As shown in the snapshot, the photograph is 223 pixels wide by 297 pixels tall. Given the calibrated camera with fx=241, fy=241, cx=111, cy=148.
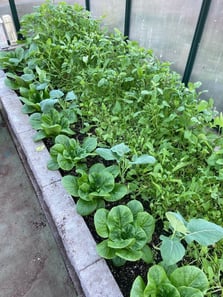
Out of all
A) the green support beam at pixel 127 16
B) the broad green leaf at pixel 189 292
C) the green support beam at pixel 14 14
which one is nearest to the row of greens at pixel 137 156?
the broad green leaf at pixel 189 292

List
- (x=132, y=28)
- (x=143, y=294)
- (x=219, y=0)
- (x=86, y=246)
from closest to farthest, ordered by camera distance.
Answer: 1. (x=143, y=294)
2. (x=86, y=246)
3. (x=219, y=0)
4. (x=132, y=28)

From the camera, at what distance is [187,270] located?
2.73 feet

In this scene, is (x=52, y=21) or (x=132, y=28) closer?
(x=52, y=21)

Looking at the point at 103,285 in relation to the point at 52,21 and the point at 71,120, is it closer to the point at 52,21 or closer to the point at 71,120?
the point at 71,120

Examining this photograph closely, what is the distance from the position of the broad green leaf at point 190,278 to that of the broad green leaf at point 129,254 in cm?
14

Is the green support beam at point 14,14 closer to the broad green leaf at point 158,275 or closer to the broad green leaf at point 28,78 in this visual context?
the broad green leaf at point 28,78

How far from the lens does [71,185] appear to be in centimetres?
117

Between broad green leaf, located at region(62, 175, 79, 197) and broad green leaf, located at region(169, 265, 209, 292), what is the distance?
0.54 m

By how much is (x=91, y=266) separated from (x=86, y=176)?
0.39 m

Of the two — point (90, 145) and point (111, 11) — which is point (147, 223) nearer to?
point (90, 145)

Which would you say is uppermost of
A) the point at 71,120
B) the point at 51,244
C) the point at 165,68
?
the point at 165,68

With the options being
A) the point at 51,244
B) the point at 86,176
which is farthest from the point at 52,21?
the point at 51,244

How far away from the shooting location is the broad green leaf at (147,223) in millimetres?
996

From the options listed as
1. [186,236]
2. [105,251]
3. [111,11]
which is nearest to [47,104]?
[105,251]
